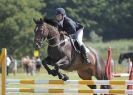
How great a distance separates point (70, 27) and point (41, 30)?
53.0 inches

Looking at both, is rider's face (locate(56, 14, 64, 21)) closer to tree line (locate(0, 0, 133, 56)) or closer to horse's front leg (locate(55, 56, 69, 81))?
horse's front leg (locate(55, 56, 69, 81))

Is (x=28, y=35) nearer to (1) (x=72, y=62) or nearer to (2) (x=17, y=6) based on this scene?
(2) (x=17, y=6)

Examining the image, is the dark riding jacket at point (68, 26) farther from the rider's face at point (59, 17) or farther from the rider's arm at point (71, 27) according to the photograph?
the rider's face at point (59, 17)

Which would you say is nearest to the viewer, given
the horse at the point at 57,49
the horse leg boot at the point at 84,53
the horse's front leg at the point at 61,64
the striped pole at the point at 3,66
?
the striped pole at the point at 3,66

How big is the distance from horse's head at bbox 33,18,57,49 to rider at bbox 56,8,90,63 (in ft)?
0.82

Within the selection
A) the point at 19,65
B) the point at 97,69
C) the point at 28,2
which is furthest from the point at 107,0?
the point at 97,69

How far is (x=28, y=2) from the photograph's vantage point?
209 ft

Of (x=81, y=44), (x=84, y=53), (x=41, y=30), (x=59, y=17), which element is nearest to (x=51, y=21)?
(x=59, y=17)

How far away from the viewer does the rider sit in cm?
1334

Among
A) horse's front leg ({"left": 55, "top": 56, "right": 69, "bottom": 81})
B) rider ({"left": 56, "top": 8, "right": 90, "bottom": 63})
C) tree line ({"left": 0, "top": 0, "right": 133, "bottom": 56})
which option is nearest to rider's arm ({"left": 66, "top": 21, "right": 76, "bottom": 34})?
rider ({"left": 56, "top": 8, "right": 90, "bottom": 63})

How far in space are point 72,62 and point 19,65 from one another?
36389mm

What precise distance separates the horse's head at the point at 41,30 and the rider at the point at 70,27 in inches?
9.8

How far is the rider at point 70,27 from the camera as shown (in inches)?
525

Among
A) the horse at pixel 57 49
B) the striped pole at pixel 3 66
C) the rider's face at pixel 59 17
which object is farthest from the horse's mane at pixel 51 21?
the striped pole at pixel 3 66
